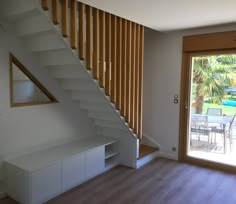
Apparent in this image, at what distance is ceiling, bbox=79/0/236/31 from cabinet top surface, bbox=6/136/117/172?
1998 mm

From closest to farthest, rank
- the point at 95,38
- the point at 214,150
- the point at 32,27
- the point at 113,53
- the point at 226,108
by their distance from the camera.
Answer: the point at 32,27 < the point at 95,38 < the point at 113,53 < the point at 226,108 < the point at 214,150

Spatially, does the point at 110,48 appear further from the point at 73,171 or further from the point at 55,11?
the point at 73,171

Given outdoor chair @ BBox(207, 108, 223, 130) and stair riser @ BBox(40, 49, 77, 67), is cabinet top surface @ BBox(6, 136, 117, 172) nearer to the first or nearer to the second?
stair riser @ BBox(40, 49, 77, 67)

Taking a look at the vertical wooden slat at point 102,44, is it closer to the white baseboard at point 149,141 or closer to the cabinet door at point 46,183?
the cabinet door at point 46,183

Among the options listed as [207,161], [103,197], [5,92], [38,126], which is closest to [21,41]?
[5,92]

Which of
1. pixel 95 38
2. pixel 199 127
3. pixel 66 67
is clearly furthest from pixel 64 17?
pixel 199 127

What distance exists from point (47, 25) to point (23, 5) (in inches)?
11.7

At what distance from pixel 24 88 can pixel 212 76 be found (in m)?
3.08

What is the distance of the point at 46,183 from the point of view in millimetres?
2916

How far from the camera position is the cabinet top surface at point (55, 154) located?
9.50 ft

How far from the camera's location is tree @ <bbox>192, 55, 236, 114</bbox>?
3.91 metres

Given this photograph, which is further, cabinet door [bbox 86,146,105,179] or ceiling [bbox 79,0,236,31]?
cabinet door [bbox 86,146,105,179]

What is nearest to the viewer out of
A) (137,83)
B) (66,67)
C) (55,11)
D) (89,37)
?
(55,11)

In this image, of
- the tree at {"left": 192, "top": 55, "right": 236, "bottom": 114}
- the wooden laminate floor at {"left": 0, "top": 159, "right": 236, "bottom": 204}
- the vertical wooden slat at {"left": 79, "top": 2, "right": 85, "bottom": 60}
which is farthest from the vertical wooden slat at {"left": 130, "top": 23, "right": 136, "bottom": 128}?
the tree at {"left": 192, "top": 55, "right": 236, "bottom": 114}
